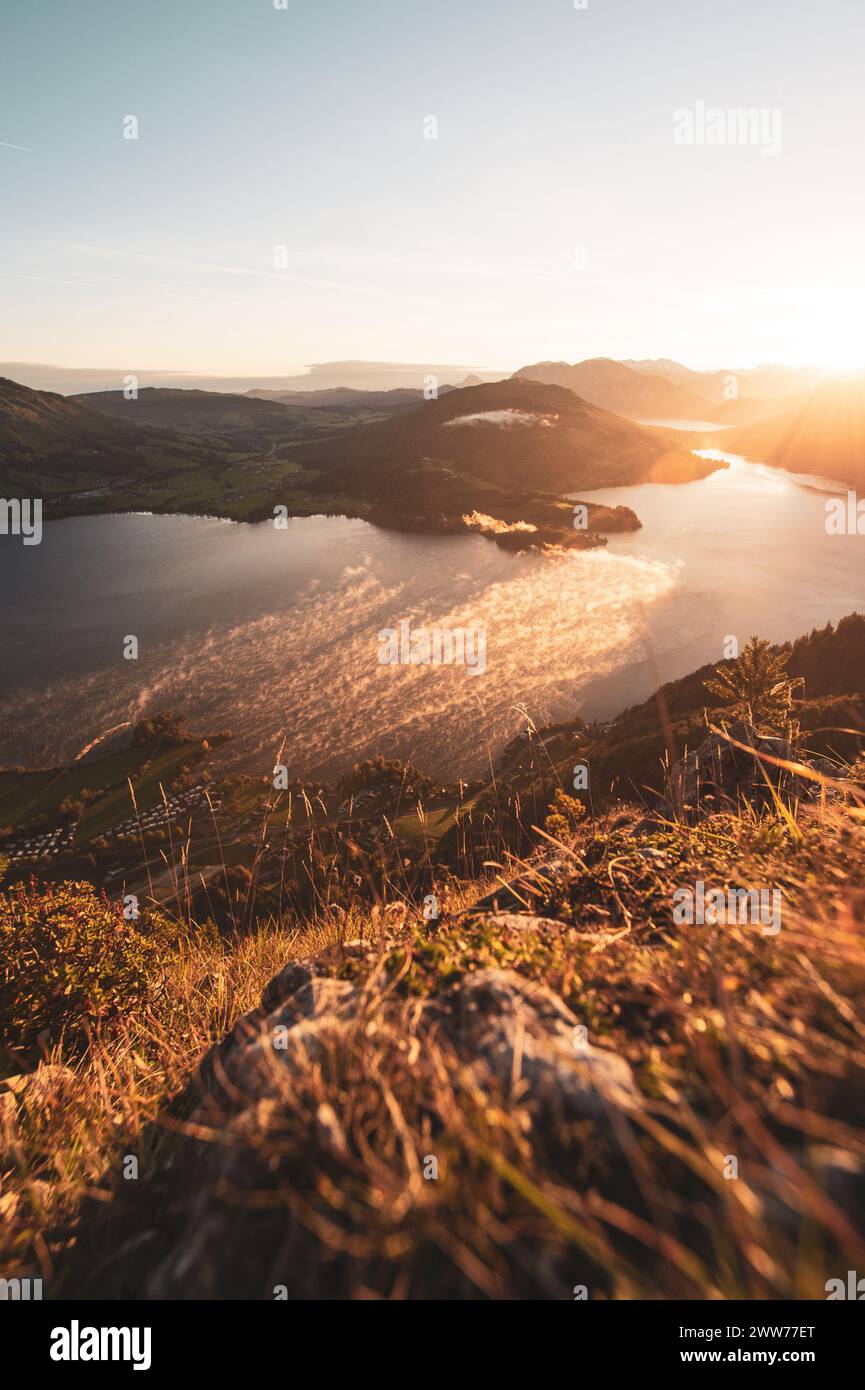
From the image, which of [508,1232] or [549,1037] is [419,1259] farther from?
[549,1037]

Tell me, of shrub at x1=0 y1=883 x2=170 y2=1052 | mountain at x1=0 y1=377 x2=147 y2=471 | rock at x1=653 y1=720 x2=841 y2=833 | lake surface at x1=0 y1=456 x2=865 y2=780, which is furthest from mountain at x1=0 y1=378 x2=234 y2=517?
rock at x1=653 y1=720 x2=841 y2=833

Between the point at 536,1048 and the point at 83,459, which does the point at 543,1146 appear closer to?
the point at 536,1048

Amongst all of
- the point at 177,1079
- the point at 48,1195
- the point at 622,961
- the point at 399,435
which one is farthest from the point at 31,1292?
the point at 399,435

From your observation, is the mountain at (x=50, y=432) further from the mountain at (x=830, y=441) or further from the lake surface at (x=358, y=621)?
the mountain at (x=830, y=441)

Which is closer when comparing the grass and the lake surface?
the grass

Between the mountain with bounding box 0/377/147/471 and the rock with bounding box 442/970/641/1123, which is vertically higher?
the mountain with bounding box 0/377/147/471

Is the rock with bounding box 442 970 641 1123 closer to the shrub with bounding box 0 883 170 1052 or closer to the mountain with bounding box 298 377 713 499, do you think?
the shrub with bounding box 0 883 170 1052

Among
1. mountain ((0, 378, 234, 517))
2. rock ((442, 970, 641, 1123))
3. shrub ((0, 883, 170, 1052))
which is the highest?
mountain ((0, 378, 234, 517))
